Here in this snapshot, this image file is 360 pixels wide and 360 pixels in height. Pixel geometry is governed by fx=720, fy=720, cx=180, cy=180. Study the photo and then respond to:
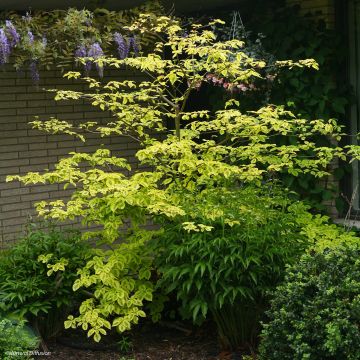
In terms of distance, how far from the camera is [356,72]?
7355mm

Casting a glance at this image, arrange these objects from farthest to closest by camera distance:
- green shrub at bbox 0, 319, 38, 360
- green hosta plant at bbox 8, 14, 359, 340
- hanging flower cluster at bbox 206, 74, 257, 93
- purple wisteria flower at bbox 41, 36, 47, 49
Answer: purple wisteria flower at bbox 41, 36, 47, 49 < hanging flower cluster at bbox 206, 74, 257, 93 < green hosta plant at bbox 8, 14, 359, 340 < green shrub at bbox 0, 319, 38, 360

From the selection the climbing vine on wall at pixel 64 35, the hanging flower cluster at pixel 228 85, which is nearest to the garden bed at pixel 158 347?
the hanging flower cluster at pixel 228 85

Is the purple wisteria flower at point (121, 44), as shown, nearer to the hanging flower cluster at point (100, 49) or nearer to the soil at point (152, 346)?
the hanging flower cluster at point (100, 49)

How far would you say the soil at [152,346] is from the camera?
564cm

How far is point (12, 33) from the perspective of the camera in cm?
640

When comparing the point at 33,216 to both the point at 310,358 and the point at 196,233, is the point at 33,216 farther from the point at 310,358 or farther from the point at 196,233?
the point at 310,358

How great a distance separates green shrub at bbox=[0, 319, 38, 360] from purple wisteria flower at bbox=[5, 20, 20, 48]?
2.59 meters

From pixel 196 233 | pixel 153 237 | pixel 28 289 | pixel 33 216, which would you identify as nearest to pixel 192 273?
pixel 196 233

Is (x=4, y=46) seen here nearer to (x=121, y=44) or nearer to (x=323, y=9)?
(x=121, y=44)

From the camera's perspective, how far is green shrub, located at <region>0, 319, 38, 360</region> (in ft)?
16.3

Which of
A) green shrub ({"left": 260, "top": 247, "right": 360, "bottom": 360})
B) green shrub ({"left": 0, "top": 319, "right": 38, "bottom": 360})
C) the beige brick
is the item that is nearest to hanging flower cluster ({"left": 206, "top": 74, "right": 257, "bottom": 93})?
green shrub ({"left": 260, "top": 247, "right": 360, "bottom": 360})

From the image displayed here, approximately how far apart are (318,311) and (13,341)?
2.10 metres

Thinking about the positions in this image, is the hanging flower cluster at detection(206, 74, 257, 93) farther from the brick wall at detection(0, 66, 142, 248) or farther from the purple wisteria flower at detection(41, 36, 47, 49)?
the brick wall at detection(0, 66, 142, 248)

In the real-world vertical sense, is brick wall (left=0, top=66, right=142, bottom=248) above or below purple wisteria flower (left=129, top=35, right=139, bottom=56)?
below
